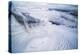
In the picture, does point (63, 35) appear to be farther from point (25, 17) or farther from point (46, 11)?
point (25, 17)

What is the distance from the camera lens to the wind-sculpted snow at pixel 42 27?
4.95ft

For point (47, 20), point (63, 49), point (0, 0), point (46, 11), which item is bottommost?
point (63, 49)

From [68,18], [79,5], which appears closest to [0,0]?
[68,18]

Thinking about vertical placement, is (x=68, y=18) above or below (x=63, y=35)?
above

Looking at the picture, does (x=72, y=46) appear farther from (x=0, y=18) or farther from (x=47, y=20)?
(x=0, y=18)

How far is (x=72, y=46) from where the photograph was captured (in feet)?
5.57

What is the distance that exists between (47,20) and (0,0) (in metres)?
0.58

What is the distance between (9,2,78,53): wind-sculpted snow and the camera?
1.51 m

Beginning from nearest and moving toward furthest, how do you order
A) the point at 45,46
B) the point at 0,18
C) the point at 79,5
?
1. the point at 0,18
2. the point at 45,46
3. the point at 79,5

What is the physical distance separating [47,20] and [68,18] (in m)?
0.28

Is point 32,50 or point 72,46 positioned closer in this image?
point 32,50

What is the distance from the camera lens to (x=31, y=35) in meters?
1.55

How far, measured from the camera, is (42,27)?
1591 mm

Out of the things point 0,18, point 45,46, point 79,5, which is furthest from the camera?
point 79,5
